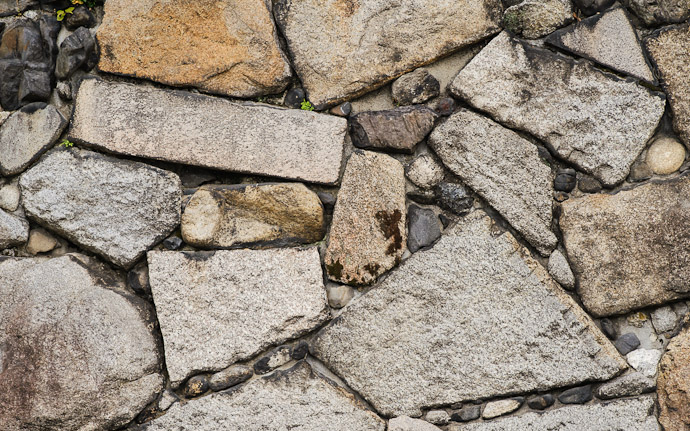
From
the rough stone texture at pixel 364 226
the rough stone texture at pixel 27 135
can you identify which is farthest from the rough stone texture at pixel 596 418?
the rough stone texture at pixel 27 135

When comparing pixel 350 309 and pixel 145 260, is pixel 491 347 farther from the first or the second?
pixel 145 260

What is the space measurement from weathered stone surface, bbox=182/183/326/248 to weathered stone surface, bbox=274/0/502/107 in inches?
15.8

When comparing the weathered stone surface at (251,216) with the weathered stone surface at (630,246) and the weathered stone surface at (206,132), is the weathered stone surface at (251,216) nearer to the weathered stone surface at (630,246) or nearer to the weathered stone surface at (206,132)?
the weathered stone surface at (206,132)

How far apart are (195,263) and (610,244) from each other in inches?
53.3

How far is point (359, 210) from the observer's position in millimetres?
1880

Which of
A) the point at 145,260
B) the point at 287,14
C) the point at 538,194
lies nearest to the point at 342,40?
the point at 287,14

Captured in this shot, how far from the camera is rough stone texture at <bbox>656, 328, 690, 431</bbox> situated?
5.90 feet

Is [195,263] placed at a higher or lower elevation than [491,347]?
higher

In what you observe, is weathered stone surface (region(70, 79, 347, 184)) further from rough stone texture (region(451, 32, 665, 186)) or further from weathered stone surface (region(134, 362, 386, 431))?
weathered stone surface (region(134, 362, 386, 431))

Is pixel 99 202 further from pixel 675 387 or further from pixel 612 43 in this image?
pixel 675 387

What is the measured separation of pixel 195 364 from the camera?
5.98 ft

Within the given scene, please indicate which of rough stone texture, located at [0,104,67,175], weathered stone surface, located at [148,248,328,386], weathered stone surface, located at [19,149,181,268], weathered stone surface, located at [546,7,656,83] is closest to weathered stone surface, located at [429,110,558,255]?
weathered stone surface, located at [546,7,656,83]

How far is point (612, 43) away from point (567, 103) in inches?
9.4

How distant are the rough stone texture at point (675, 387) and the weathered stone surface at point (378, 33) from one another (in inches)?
47.6
